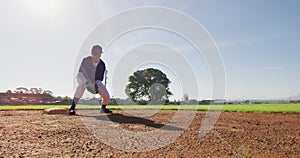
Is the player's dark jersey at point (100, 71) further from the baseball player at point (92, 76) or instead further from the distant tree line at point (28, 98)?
the distant tree line at point (28, 98)

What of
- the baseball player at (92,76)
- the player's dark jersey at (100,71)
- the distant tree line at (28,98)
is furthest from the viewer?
the distant tree line at (28,98)

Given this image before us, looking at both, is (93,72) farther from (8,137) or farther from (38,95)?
(38,95)

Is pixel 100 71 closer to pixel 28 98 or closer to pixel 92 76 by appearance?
pixel 92 76

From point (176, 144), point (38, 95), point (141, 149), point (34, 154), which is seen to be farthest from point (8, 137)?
point (38, 95)

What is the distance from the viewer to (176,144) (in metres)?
3.43

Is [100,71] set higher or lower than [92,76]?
higher

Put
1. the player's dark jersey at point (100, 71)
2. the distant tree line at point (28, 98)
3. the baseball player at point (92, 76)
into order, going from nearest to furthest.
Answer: the baseball player at point (92, 76)
the player's dark jersey at point (100, 71)
the distant tree line at point (28, 98)

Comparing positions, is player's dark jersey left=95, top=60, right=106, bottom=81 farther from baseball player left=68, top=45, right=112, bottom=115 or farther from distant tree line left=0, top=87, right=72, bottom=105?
distant tree line left=0, top=87, right=72, bottom=105

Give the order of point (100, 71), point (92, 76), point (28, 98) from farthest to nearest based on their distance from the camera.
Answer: point (28, 98) → point (100, 71) → point (92, 76)

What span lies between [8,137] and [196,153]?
2.52 metres

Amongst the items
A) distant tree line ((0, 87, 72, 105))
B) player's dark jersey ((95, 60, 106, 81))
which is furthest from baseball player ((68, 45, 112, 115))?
distant tree line ((0, 87, 72, 105))

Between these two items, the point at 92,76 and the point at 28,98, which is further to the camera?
the point at 28,98

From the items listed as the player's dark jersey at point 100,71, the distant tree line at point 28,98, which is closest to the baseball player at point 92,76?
the player's dark jersey at point 100,71

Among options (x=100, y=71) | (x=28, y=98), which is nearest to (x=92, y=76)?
(x=100, y=71)
